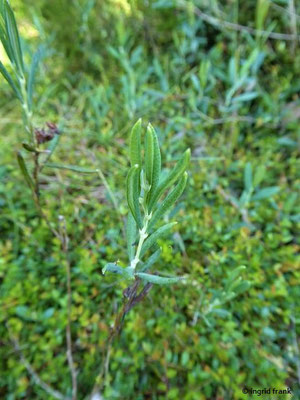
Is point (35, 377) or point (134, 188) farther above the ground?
point (134, 188)

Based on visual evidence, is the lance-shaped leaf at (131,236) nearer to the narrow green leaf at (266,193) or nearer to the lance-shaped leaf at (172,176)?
the lance-shaped leaf at (172,176)

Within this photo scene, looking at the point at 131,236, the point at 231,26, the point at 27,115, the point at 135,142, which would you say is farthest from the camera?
the point at 231,26

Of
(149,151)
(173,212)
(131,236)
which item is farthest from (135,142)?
(173,212)

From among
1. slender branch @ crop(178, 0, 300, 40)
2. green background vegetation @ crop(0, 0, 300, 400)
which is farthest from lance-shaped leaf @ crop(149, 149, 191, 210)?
slender branch @ crop(178, 0, 300, 40)

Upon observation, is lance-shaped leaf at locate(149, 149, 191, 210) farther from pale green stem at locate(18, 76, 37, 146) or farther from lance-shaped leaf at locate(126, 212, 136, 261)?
pale green stem at locate(18, 76, 37, 146)

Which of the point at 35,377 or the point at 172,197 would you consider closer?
the point at 172,197

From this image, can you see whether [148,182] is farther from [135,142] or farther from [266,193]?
[266,193]

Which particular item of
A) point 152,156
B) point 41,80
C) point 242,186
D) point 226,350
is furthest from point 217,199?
point 41,80
